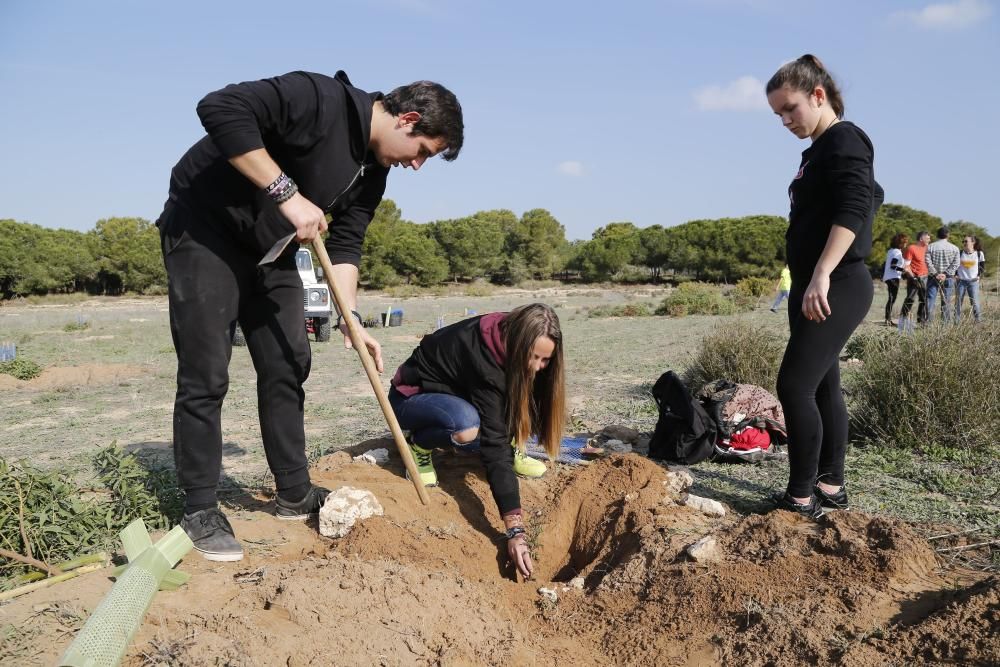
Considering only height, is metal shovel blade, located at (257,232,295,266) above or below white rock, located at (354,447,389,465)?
above

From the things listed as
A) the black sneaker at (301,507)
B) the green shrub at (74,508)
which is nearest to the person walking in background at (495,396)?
the black sneaker at (301,507)

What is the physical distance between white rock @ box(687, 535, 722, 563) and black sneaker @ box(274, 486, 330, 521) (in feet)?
5.30

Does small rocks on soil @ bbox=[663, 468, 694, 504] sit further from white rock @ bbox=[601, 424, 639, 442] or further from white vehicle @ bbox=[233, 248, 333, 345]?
white vehicle @ bbox=[233, 248, 333, 345]

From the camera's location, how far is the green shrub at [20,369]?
861 centimetres

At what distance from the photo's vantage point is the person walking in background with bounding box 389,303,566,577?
123 inches

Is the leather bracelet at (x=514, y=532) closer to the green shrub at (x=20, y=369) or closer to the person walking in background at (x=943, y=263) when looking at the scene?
the green shrub at (x=20, y=369)

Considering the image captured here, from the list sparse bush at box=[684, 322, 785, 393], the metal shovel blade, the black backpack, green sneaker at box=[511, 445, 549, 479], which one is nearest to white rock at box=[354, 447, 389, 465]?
green sneaker at box=[511, 445, 549, 479]

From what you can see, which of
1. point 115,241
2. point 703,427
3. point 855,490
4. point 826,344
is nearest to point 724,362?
point 703,427

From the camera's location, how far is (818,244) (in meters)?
3.02

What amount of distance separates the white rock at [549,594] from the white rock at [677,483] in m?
0.89

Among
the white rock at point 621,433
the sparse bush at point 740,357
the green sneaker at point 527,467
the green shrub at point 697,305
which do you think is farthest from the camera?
the green shrub at point 697,305

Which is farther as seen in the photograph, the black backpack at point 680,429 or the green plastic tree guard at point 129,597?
the black backpack at point 680,429

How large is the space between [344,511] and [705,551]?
5.00ft

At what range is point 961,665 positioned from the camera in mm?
1913
